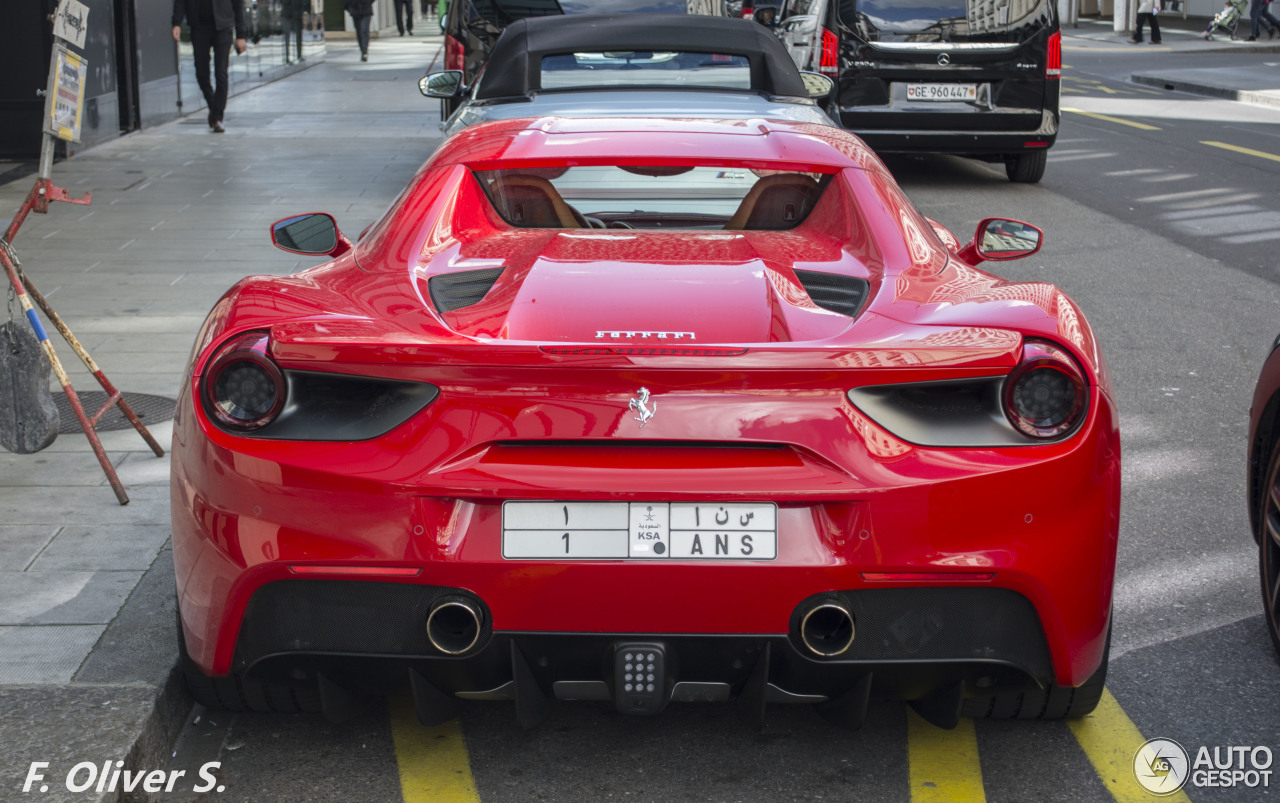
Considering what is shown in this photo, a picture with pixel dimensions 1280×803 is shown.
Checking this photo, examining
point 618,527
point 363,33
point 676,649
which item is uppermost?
point 363,33

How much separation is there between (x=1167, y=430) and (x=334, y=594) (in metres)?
4.00

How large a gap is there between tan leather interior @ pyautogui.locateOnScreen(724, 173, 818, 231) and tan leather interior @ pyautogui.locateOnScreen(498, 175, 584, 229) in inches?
17.3

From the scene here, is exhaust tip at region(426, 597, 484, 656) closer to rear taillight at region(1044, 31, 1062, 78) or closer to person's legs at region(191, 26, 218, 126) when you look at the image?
rear taillight at region(1044, 31, 1062, 78)

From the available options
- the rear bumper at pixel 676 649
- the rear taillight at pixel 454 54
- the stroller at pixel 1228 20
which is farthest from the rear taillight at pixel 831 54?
the stroller at pixel 1228 20

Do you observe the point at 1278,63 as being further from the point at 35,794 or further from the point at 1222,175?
the point at 35,794

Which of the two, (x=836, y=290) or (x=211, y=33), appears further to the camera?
(x=211, y=33)

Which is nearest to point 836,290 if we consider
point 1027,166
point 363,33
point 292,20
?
point 1027,166

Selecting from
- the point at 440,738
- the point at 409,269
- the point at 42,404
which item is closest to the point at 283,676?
the point at 440,738

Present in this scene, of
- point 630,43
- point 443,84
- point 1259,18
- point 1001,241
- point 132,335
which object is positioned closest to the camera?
point 1001,241

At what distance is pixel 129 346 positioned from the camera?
662cm

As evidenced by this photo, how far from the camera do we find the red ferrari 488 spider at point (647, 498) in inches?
102

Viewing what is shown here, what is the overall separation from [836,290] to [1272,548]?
1.44 meters

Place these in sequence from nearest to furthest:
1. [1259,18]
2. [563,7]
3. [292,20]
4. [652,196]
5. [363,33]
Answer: [652,196] → [563,7] → [292,20] → [363,33] → [1259,18]

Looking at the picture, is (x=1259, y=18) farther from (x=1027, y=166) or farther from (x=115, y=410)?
(x=115, y=410)
